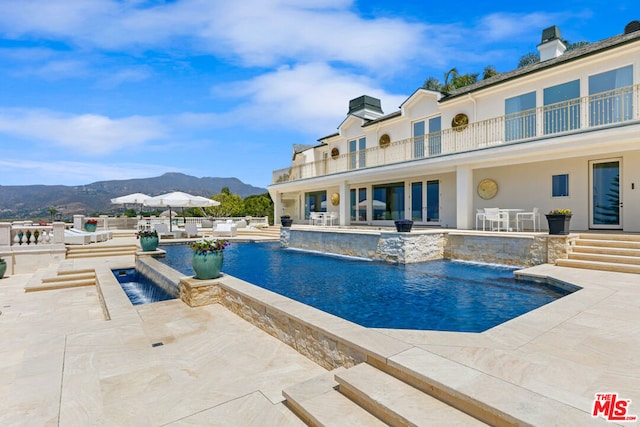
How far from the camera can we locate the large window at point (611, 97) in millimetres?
10883

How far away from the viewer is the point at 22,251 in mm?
11680

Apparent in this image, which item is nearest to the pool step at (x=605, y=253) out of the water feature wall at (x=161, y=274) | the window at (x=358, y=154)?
the water feature wall at (x=161, y=274)

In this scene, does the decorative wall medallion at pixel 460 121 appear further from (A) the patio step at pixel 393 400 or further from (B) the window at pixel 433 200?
(A) the patio step at pixel 393 400

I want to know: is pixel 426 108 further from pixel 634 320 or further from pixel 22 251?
pixel 22 251

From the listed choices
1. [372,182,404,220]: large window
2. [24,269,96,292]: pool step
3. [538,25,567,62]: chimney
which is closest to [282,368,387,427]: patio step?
[24,269,96,292]: pool step

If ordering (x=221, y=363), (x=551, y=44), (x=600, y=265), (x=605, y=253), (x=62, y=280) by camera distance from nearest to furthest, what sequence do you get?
1. (x=221, y=363)
2. (x=600, y=265)
3. (x=605, y=253)
4. (x=62, y=280)
5. (x=551, y=44)

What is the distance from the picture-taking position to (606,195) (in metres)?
12.0

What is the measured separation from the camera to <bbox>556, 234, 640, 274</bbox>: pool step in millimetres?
8055

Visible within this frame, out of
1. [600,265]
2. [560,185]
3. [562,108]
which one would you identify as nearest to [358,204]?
[560,185]

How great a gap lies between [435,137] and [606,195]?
7.55 m

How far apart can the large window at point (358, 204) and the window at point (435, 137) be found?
19.2 ft

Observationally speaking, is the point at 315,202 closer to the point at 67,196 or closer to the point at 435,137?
the point at 435,137

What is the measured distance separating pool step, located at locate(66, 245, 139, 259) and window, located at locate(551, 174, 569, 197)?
1914 centimetres

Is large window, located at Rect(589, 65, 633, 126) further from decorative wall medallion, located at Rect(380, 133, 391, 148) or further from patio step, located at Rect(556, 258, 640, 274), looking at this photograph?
decorative wall medallion, located at Rect(380, 133, 391, 148)
